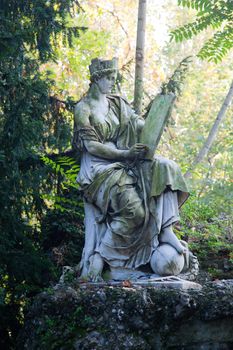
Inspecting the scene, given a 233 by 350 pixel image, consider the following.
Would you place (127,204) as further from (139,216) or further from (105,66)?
(105,66)

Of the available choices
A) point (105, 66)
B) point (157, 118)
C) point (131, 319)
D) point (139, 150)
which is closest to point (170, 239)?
point (139, 150)

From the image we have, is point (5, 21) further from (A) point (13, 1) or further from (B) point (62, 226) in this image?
(B) point (62, 226)

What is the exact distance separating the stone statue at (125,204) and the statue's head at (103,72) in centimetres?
4

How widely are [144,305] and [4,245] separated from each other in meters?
3.31

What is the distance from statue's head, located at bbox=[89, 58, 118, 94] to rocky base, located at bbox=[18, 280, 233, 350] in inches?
98.1

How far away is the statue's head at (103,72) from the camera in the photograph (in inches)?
353

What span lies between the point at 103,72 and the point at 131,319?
2962 mm

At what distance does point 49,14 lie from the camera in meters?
11.6

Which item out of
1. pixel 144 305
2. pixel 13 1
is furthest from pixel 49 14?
pixel 144 305

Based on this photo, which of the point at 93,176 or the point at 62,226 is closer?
the point at 93,176

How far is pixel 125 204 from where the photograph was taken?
8.45m

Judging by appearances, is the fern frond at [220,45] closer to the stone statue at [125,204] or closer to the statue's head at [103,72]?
the statue's head at [103,72]

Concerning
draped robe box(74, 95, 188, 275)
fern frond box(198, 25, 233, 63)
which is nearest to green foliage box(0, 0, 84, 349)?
draped robe box(74, 95, 188, 275)

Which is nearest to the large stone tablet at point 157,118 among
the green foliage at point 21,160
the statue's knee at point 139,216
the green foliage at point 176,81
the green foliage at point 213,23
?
the statue's knee at point 139,216
